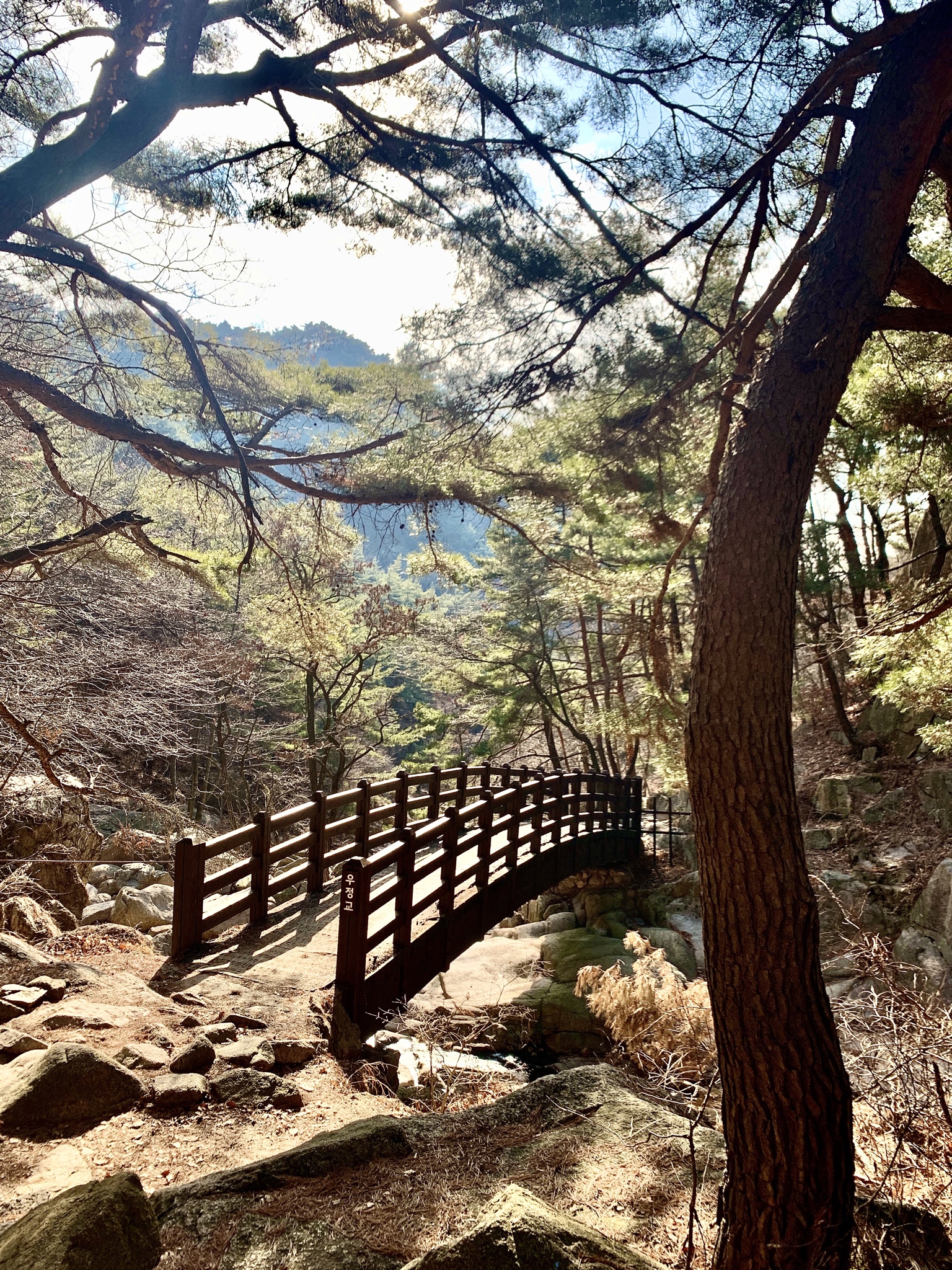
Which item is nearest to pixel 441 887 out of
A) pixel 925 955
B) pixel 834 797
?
pixel 925 955

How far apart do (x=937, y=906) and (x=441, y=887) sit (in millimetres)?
6129

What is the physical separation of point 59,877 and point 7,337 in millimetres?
5605

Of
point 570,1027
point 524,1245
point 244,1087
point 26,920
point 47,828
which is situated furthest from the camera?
point 570,1027

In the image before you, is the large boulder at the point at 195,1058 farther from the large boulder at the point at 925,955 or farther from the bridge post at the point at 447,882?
the large boulder at the point at 925,955

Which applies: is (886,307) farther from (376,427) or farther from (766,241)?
(376,427)

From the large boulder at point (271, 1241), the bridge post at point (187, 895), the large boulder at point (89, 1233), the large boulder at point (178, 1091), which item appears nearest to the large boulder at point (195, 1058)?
the large boulder at point (178, 1091)

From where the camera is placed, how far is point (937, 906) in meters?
8.57

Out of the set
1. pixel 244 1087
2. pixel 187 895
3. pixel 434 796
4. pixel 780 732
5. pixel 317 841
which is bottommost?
pixel 244 1087

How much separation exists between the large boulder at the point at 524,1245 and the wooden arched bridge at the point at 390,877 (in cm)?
337

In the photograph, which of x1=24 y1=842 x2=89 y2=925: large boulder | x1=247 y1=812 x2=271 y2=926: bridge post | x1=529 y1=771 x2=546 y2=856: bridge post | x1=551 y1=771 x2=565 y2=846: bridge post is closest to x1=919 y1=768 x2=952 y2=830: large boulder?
x1=551 y1=771 x2=565 y2=846: bridge post

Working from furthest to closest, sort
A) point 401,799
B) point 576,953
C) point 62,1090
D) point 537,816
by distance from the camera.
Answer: point 576,953
point 537,816
point 401,799
point 62,1090

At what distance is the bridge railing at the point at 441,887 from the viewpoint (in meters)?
5.16

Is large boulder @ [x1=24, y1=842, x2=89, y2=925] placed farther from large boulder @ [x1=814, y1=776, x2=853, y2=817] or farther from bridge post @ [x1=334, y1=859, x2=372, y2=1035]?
large boulder @ [x1=814, y1=776, x2=853, y2=817]

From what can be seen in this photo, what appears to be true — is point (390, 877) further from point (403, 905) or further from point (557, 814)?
point (557, 814)
